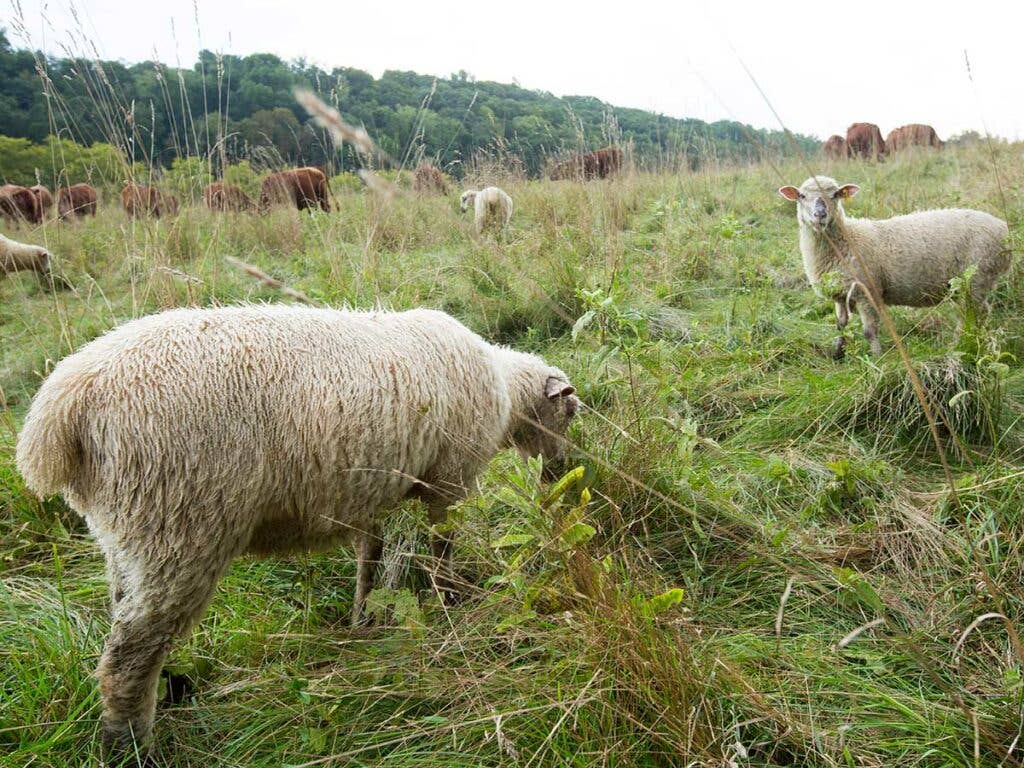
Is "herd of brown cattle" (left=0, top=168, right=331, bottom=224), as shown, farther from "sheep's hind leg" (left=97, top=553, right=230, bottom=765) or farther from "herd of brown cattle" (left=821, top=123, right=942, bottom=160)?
"herd of brown cattle" (left=821, top=123, right=942, bottom=160)

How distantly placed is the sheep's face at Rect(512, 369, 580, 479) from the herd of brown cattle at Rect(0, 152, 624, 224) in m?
1.45

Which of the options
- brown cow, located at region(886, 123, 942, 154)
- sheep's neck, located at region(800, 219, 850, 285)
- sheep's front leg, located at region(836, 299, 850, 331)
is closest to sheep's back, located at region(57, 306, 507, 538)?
sheep's front leg, located at region(836, 299, 850, 331)

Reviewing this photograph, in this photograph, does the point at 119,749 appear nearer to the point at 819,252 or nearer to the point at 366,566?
the point at 366,566

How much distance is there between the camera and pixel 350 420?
6.74ft

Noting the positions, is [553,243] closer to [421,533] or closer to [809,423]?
[809,423]

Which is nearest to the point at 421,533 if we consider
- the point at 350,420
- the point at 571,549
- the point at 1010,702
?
the point at 350,420

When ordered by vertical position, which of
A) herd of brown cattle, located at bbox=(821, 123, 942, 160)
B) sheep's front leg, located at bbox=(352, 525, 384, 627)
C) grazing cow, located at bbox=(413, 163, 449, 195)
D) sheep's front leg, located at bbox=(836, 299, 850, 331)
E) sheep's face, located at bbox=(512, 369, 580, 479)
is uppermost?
herd of brown cattle, located at bbox=(821, 123, 942, 160)

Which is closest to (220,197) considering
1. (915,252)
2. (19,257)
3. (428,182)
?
(428,182)

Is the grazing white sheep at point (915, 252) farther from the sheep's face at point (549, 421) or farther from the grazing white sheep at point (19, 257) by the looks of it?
the grazing white sheep at point (19, 257)

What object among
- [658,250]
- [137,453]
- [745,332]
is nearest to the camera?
[137,453]

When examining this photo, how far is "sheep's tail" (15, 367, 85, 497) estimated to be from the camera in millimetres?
1747

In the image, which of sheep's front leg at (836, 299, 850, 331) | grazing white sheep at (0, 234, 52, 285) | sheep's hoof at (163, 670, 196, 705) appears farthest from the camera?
grazing white sheep at (0, 234, 52, 285)

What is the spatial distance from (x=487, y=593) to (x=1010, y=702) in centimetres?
130

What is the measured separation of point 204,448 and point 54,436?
0.39 metres
